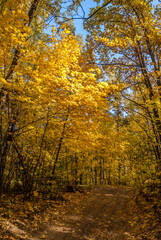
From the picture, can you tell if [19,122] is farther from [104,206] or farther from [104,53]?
[104,206]

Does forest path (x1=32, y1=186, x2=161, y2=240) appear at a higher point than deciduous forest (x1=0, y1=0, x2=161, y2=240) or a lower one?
lower

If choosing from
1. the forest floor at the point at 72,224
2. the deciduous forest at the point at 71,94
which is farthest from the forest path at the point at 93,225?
the deciduous forest at the point at 71,94

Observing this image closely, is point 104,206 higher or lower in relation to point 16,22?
lower

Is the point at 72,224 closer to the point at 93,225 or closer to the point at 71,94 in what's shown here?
the point at 93,225

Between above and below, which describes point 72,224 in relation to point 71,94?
below

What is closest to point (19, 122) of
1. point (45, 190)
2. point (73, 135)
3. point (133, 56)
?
point (73, 135)

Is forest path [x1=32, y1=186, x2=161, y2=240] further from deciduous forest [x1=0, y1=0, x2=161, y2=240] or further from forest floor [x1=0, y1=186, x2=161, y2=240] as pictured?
deciduous forest [x1=0, y1=0, x2=161, y2=240]

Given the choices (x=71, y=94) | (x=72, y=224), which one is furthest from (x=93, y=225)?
(x=71, y=94)

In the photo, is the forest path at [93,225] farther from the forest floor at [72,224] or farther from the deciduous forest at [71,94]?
the deciduous forest at [71,94]

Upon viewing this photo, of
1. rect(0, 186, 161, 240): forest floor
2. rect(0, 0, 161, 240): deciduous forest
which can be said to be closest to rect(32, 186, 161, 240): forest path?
rect(0, 186, 161, 240): forest floor

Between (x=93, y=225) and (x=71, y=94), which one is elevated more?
(x=71, y=94)

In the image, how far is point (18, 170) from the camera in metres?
6.18

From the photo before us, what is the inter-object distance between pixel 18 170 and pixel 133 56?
6.70m

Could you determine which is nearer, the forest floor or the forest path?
the forest floor
